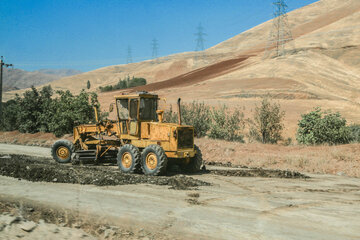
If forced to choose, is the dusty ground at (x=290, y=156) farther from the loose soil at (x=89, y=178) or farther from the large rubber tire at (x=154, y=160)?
the loose soil at (x=89, y=178)

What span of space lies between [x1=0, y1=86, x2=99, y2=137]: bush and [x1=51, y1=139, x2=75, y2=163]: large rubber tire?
414 inches

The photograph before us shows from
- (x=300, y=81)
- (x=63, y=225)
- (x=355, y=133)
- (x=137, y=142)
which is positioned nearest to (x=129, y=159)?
(x=137, y=142)

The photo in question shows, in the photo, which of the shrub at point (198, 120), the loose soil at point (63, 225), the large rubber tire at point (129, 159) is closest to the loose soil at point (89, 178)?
the large rubber tire at point (129, 159)

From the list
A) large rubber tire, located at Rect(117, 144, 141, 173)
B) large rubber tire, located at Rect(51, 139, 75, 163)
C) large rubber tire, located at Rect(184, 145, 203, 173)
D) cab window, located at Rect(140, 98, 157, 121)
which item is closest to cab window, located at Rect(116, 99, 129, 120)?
cab window, located at Rect(140, 98, 157, 121)

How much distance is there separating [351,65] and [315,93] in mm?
21970

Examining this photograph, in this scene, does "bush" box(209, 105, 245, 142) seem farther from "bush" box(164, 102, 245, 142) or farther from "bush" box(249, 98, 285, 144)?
"bush" box(249, 98, 285, 144)

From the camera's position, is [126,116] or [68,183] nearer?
[68,183]

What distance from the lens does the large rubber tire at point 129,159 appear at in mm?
12930

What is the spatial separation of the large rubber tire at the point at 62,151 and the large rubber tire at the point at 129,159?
3.42 metres

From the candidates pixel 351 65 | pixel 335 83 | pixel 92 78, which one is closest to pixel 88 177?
pixel 335 83

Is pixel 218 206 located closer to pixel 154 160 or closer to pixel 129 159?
pixel 154 160

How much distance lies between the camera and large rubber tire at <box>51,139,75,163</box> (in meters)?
15.8

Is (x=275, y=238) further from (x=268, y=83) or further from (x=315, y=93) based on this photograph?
(x=268, y=83)

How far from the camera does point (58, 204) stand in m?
8.11
